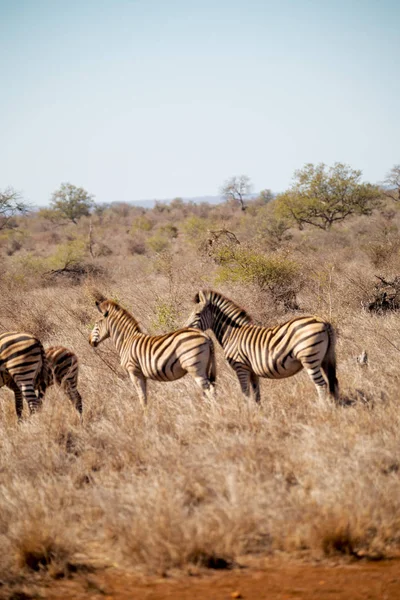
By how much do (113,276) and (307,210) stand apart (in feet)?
50.1

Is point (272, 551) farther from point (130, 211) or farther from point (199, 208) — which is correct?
point (130, 211)

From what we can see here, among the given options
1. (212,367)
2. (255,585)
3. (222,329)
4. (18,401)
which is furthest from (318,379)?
(18,401)

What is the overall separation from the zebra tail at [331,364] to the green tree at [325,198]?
91.5 feet

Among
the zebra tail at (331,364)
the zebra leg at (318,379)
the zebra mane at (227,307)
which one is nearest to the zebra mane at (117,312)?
the zebra mane at (227,307)

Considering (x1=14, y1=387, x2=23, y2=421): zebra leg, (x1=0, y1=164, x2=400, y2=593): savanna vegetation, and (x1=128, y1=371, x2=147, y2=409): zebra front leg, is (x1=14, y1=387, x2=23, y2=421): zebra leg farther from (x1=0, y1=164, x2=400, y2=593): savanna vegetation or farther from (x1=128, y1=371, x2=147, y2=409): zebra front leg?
(x1=128, y1=371, x2=147, y2=409): zebra front leg

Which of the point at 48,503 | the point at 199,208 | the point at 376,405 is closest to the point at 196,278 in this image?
the point at 376,405

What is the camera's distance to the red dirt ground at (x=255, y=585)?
400 cm

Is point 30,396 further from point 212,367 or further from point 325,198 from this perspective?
point 325,198

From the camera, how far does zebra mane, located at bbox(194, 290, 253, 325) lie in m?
7.97

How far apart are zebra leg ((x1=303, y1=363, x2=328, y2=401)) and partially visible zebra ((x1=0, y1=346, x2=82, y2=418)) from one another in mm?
3314

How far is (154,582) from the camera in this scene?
432 centimetres

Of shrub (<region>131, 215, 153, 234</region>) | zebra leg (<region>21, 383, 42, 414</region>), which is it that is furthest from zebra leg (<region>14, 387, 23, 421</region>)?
shrub (<region>131, 215, 153, 234</region>)

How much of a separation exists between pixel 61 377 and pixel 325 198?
29411 mm

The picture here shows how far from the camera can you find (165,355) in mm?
7215
